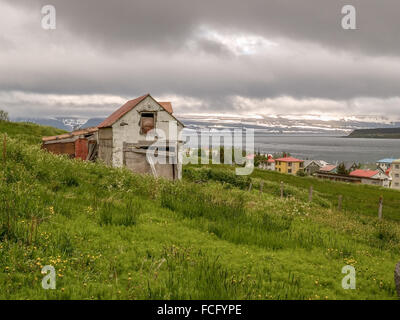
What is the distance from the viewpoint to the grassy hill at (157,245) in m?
5.17

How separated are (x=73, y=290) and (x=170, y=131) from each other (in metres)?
21.2

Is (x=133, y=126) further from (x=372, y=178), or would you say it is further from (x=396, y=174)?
(x=396, y=174)

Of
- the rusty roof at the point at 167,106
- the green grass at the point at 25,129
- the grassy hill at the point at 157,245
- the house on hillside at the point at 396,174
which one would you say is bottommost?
the house on hillside at the point at 396,174

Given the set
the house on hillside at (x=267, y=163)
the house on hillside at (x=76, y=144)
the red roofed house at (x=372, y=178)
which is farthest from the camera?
the house on hillside at (x=267, y=163)

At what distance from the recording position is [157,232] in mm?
8008

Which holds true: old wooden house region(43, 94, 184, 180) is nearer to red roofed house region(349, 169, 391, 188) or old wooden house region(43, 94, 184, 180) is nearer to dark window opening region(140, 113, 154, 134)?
dark window opening region(140, 113, 154, 134)

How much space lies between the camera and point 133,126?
24.3m

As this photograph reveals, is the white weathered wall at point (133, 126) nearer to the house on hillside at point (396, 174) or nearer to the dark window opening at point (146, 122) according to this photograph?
the dark window opening at point (146, 122)

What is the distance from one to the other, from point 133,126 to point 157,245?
60.4 feet

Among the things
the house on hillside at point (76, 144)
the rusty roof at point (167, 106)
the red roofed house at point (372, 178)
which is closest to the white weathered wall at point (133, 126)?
the rusty roof at point (167, 106)

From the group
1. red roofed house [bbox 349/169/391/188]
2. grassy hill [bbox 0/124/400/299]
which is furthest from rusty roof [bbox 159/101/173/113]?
red roofed house [bbox 349/169/391/188]

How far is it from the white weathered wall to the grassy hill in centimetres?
1104

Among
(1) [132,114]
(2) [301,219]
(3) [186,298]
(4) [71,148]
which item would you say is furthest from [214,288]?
(4) [71,148]

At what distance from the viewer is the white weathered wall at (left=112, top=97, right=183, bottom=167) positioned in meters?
23.8
